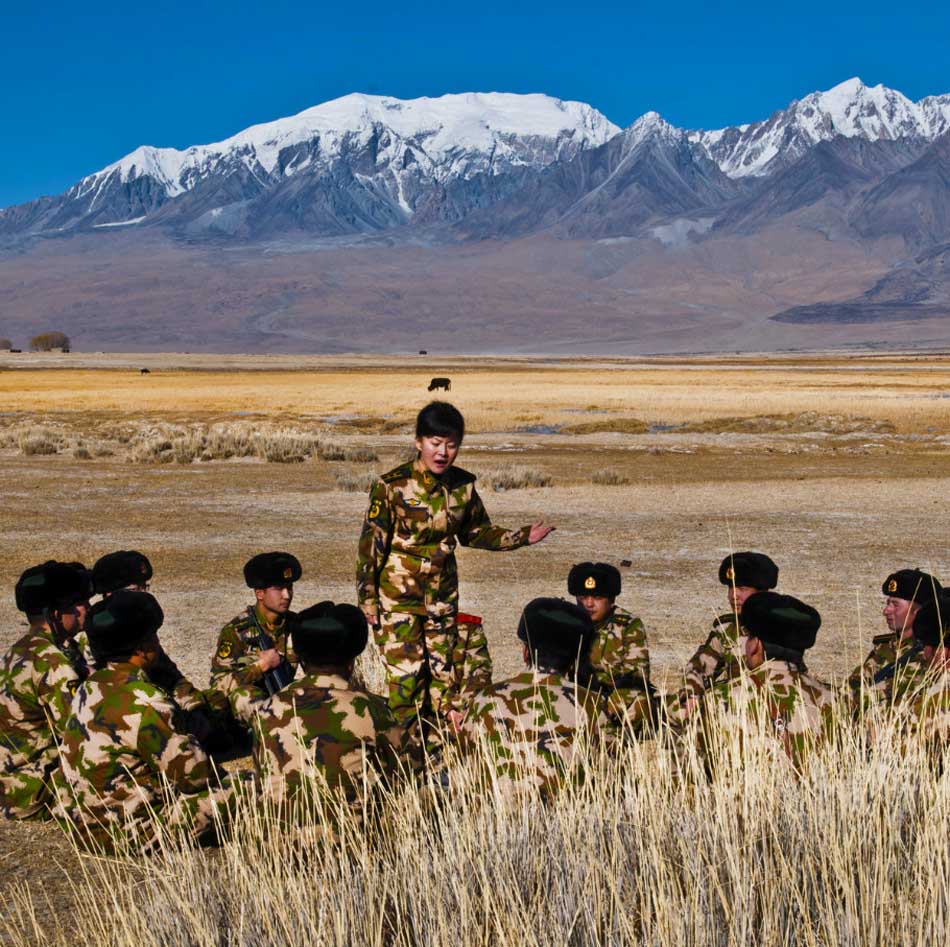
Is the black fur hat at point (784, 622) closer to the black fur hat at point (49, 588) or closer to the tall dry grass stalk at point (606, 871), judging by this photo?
the tall dry grass stalk at point (606, 871)

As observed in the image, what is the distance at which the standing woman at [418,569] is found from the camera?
5660 mm

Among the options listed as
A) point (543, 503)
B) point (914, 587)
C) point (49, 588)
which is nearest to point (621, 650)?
point (914, 587)

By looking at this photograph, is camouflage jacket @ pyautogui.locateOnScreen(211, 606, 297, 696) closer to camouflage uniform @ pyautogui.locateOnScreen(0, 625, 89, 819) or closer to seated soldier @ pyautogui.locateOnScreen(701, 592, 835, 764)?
camouflage uniform @ pyautogui.locateOnScreen(0, 625, 89, 819)

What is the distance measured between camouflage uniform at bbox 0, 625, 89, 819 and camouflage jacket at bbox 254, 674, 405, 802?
1.28 m

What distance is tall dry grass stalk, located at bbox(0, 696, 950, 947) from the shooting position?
11.0 ft

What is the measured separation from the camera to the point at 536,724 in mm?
4688

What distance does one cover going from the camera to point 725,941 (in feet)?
11.2

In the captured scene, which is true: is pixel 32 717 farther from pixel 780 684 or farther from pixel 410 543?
pixel 780 684

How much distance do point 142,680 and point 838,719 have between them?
273 cm

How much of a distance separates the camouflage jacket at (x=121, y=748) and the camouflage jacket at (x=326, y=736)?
0.45 m

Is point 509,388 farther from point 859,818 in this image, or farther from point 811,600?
point 859,818

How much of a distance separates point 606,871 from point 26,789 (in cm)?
308

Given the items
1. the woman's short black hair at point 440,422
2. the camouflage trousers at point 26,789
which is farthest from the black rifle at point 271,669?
the woman's short black hair at point 440,422

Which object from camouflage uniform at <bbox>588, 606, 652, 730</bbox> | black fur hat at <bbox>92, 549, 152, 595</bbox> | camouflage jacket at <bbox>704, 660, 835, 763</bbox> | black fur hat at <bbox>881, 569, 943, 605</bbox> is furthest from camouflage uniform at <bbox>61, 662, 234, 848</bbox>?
black fur hat at <bbox>881, 569, 943, 605</bbox>
